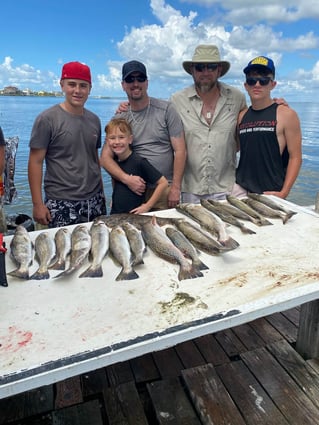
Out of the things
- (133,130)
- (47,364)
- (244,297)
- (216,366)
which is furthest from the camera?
(133,130)

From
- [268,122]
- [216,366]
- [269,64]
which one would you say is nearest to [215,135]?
[268,122]

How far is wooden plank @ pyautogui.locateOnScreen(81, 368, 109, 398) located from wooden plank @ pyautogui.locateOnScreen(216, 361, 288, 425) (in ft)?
3.01

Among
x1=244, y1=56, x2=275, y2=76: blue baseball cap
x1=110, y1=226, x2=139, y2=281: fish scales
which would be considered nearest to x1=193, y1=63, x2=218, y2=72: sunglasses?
x1=244, y1=56, x2=275, y2=76: blue baseball cap

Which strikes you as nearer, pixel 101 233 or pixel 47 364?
pixel 47 364

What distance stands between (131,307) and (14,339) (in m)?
0.55

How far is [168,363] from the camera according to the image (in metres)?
3.05

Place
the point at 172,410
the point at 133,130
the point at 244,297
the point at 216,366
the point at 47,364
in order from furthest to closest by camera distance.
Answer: the point at 133,130 < the point at 216,366 < the point at 172,410 < the point at 244,297 < the point at 47,364

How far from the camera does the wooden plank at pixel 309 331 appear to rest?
9.32 ft

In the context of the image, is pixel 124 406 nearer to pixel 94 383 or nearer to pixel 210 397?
pixel 94 383

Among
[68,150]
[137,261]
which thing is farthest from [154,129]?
[137,261]

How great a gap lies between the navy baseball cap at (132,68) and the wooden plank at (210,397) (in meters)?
2.97

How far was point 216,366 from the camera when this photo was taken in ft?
9.56

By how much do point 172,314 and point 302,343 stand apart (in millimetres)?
1863

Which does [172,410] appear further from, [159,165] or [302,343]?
[159,165]
